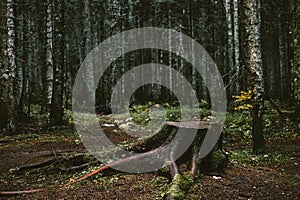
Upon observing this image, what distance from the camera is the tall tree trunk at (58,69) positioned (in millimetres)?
15594

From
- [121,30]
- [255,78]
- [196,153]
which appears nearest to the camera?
[196,153]

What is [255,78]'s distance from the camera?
926cm

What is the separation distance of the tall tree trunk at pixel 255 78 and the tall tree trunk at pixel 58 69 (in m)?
9.03

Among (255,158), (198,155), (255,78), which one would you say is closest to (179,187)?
(198,155)

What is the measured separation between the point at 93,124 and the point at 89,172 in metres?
9.41

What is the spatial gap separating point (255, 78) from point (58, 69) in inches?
376

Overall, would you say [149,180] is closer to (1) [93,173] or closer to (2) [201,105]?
(1) [93,173]

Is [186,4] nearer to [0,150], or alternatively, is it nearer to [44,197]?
[0,150]

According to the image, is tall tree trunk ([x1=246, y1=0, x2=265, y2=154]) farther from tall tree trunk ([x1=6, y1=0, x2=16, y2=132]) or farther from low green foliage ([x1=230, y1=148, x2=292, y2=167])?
tall tree trunk ([x1=6, y1=0, x2=16, y2=132])

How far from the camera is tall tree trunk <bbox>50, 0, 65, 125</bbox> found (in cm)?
1559

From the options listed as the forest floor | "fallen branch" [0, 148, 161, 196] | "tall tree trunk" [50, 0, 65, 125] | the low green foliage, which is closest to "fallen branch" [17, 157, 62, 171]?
the forest floor

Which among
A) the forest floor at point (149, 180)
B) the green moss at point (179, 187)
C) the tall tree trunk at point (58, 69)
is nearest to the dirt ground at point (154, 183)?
the forest floor at point (149, 180)

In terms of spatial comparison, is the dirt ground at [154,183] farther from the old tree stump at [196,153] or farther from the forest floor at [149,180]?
the old tree stump at [196,153]

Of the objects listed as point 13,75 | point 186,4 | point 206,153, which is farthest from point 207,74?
point 206,153
